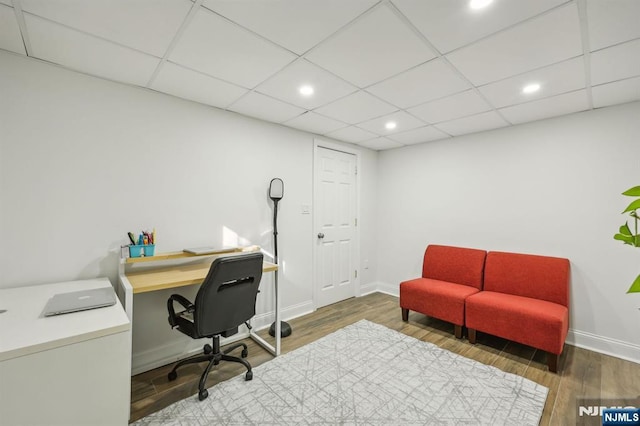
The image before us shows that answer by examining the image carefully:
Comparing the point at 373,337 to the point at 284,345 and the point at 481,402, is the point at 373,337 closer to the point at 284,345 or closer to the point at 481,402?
the point at 284,345

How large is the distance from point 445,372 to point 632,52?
102 inches

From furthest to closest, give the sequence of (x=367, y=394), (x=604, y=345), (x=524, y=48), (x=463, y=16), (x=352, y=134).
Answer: (x=352, y=134), (x=604, y=345), (x=367, y=394), (x=524, y=48), (x=463, y=16)

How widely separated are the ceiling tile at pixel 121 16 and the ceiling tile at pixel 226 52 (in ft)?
0.29

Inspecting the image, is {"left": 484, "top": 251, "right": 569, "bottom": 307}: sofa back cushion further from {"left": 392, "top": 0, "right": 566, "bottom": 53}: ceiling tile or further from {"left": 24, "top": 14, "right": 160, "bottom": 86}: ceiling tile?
{"left": 24, "top": 14, "right": 160, "bottom": 86}: ceiling tile

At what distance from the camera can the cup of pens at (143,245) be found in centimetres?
218

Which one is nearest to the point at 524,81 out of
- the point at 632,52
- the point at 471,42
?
the point at 632,52

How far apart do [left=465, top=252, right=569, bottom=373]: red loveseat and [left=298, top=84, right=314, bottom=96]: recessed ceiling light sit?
2585 millimetres

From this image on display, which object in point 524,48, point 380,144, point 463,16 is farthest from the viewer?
point 380,144

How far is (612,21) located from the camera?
4.88 feet

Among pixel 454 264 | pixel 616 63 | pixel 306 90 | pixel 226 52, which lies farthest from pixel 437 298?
pixel 226 52

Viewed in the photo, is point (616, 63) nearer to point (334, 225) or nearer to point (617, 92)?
point (617, 92)

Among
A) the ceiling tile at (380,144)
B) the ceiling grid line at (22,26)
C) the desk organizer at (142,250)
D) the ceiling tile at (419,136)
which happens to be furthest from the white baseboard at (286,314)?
the ceiling grid line at (22,26)

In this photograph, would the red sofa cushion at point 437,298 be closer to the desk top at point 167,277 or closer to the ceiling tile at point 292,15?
the desk top at point 167,277

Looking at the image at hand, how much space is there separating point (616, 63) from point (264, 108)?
272 centimetres
